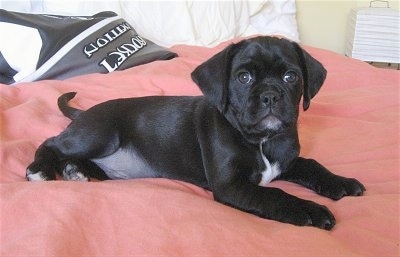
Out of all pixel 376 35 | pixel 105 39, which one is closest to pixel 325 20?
pixel 376 35

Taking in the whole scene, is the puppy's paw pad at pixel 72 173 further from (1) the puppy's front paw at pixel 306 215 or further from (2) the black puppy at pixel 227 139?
(1) the puppy's front paw at pixel 306 215

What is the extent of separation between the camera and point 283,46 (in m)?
1.15

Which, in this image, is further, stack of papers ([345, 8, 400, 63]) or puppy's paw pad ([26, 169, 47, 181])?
stack of papers ([345, 8, 400, 63])


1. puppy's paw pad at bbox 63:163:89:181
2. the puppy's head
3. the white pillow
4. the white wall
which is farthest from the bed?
the white wall

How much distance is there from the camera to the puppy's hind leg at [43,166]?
111 cm

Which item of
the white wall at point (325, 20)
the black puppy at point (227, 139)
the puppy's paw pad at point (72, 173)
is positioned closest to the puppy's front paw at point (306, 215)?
the black puppy at point (227, 139)

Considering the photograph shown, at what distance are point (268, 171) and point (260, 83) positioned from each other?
0.25 metres

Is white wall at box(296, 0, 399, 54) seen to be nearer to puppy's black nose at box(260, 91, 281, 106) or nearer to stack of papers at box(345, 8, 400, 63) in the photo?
stack of papers at box(345, 8, 400, 63)

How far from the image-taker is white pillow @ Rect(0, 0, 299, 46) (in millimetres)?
2498

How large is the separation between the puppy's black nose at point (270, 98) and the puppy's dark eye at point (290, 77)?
0.32ft

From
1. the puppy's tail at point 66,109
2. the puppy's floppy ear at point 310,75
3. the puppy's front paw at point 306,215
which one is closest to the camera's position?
the puppy's front paw at point 306,215

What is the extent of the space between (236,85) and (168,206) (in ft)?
1.40

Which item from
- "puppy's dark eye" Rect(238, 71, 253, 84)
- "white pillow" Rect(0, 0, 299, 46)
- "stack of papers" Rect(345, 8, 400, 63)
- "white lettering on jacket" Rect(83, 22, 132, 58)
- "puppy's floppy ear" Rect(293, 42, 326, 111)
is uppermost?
"puppy's dark eye" Rect(238, 71, 253, 84)

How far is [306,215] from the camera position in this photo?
2.93 ft
